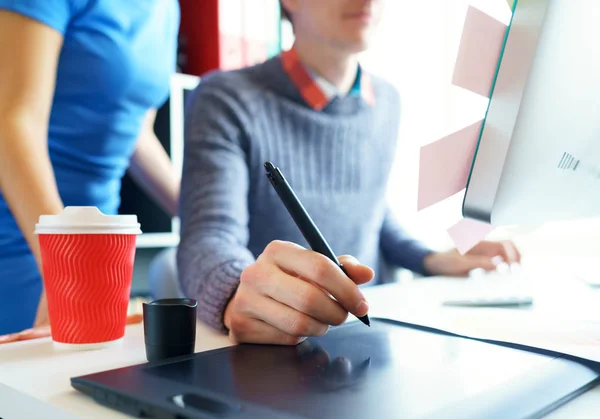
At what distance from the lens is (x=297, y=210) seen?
427 mm

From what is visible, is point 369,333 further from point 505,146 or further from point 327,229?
point 327,229

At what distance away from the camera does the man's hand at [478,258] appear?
911 mm

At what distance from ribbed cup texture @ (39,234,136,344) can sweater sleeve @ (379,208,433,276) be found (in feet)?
2.25

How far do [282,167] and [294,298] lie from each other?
1.86 ft

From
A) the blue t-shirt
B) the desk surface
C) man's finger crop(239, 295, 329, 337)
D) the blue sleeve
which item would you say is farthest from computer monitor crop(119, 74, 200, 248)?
man's finger crop(239, 295, 329, 337)

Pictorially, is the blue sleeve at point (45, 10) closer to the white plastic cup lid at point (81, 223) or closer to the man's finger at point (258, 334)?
the white plastic cup lid at point (81, 223)

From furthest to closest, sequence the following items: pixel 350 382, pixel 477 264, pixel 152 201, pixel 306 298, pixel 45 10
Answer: pixel 152 201 < pixel 477 264 < pixel 45 10 < pixel 306 298 < pixel 350 382

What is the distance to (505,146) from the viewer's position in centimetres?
42

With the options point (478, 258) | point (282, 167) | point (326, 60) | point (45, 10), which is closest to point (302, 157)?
point (282, 167)

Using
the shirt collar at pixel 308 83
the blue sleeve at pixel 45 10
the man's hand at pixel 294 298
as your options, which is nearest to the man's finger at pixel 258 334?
the man's hand at pixel 294 298

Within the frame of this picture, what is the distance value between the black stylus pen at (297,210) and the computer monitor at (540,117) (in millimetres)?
134

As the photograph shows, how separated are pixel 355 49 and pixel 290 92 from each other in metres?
0.14

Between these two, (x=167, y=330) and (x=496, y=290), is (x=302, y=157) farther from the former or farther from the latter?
(x=167, y=330)

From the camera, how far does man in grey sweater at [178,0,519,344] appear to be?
75 centimetres
